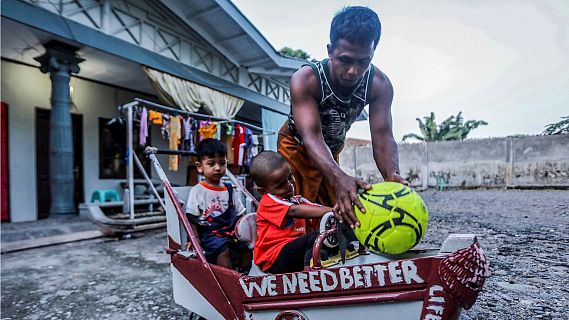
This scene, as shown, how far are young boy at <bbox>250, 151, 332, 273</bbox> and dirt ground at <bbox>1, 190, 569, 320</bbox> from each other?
3.56 feet

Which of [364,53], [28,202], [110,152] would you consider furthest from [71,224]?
[364,53]

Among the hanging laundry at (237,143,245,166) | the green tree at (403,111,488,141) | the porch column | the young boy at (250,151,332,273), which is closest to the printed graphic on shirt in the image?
the young boy at (250,151,332,273)

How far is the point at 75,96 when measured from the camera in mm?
6730

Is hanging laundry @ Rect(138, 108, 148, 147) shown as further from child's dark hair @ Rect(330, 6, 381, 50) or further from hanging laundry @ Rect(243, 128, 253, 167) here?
child's dark hair @ Rect(330, 6, 381, 50)

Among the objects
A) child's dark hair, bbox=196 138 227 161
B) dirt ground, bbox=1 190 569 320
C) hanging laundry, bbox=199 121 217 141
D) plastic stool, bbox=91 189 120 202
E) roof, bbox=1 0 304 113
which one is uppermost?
roof, bbox=1 0 304 113

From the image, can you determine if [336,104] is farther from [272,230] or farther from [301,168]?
[272,230]

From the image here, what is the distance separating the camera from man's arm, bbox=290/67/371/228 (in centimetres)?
119

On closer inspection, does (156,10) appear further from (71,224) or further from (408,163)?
(408,163)

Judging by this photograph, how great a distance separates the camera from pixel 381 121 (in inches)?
78.0

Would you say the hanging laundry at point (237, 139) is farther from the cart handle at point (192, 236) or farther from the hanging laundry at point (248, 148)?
the cart handle at point (192, 236)

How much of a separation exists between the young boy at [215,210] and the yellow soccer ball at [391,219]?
117 centimetres

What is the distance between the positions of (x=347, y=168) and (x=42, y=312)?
13708mm

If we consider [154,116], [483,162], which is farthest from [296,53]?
[154,116]

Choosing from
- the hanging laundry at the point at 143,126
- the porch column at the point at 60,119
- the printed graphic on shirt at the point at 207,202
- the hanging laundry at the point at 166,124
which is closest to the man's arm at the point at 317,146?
the printed graphic on shirt at the point at 207,202
